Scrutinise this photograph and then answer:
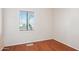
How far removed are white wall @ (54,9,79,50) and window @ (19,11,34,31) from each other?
0.35 meters

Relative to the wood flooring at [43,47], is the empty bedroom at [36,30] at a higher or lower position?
higher

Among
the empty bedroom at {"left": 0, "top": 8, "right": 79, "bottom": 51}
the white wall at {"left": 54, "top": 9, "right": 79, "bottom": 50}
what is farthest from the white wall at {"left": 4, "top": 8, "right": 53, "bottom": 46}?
the white wall at {"left": 54, "top": 9, "right": 79, "bottom": 50}

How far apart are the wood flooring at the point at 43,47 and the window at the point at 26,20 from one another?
237mm

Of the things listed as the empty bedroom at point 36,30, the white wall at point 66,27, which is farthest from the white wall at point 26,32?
the white wall at point 66,27

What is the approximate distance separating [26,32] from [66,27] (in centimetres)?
64

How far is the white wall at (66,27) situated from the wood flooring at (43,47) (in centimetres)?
9

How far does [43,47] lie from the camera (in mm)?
1569

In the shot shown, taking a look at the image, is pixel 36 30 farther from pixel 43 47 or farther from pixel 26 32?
pixel 43 47

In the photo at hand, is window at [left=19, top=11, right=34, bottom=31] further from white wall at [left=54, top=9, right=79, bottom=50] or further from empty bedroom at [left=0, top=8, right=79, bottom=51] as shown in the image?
white wall at [left=54, top=9, right=79, bottom=50]

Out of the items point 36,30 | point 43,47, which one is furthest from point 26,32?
point 43,47

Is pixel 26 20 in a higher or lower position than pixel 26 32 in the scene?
higher

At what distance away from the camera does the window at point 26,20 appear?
151cm

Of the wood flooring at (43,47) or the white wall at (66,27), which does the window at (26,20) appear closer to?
the wood flooring at (43,47)
